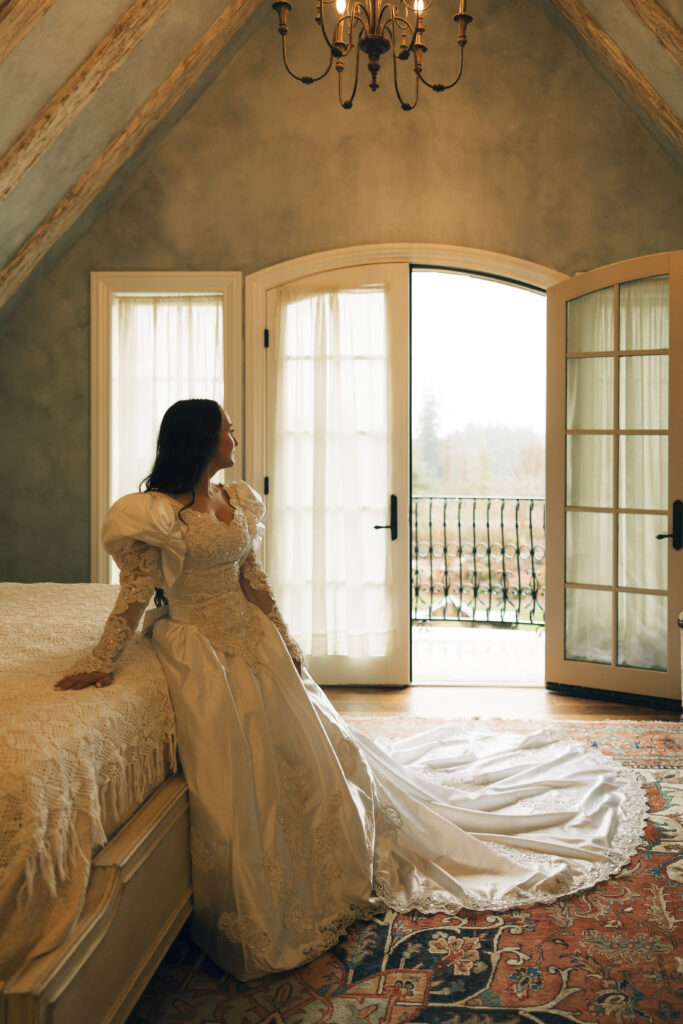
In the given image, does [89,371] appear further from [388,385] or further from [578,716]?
[578,716]

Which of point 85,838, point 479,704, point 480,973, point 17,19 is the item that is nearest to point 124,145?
point 17,19

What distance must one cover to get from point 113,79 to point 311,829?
3.24 meters

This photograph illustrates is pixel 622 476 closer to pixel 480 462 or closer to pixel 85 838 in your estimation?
pixel 85 838

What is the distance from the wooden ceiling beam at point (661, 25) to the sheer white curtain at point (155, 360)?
101 inches

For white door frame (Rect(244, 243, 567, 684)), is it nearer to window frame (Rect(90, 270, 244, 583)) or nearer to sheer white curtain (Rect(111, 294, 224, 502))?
window frame (Rect(90, 270, 244, 583))

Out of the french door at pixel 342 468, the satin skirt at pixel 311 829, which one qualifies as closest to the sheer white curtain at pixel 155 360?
the french door at pixel 342 468

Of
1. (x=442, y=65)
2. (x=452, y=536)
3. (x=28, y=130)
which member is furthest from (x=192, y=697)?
Result: (x=452, y=536)

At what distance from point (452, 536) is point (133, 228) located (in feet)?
14.1

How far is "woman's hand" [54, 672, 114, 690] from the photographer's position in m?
1.87

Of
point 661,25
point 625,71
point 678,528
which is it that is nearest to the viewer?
point 661,25

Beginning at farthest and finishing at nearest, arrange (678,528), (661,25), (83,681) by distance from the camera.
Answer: (678,528)
(661,25)
(83,681)

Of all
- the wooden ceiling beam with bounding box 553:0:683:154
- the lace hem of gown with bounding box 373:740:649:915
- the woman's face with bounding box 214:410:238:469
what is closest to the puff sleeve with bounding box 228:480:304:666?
the woman's face with bounding box 214:410:238:469

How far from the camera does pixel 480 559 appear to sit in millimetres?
8297

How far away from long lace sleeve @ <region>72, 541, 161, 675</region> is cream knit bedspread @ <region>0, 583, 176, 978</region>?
0.22 feet
